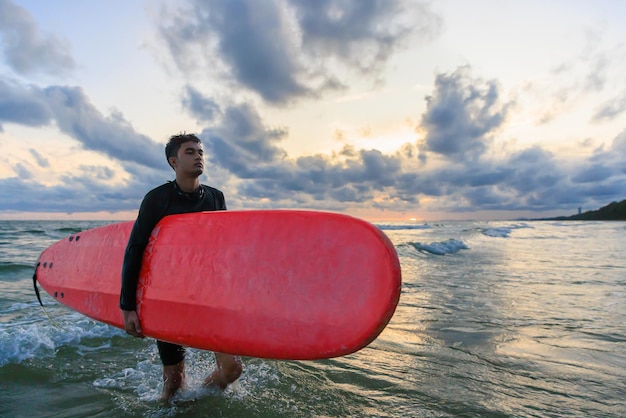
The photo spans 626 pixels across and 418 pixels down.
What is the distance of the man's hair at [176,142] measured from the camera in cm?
269

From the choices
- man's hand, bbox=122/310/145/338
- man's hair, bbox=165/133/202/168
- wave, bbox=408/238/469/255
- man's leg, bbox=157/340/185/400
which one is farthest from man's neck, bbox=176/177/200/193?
wave, bbox=408/238/469/255

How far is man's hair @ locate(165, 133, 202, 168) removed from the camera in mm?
2688

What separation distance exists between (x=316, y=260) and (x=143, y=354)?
291 cm

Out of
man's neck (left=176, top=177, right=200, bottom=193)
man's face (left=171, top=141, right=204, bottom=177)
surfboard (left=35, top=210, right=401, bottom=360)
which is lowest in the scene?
surfboard (left=35, top=210, right=401, bottom=360)

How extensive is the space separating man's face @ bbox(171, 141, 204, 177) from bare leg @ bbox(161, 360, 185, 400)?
1.49m

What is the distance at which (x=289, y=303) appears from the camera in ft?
6.90

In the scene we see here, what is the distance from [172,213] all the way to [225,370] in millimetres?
1223

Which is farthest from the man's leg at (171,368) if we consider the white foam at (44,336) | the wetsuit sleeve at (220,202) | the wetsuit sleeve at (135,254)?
the white foam at (44,336)

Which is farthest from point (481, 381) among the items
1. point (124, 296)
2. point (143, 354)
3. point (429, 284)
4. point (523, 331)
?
point (429, 284)

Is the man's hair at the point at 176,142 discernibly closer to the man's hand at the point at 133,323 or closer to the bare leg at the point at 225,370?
the man's hand at the point at 133,323

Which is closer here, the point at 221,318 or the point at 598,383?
the point at 221,318

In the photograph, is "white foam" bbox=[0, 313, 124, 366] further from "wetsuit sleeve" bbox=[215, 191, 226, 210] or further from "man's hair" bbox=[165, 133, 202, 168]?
"man's hair" bbox=[165, 133, 202, 168]

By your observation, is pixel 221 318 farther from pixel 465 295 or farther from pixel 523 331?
pixel 465 295

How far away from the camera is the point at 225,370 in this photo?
2822mm
